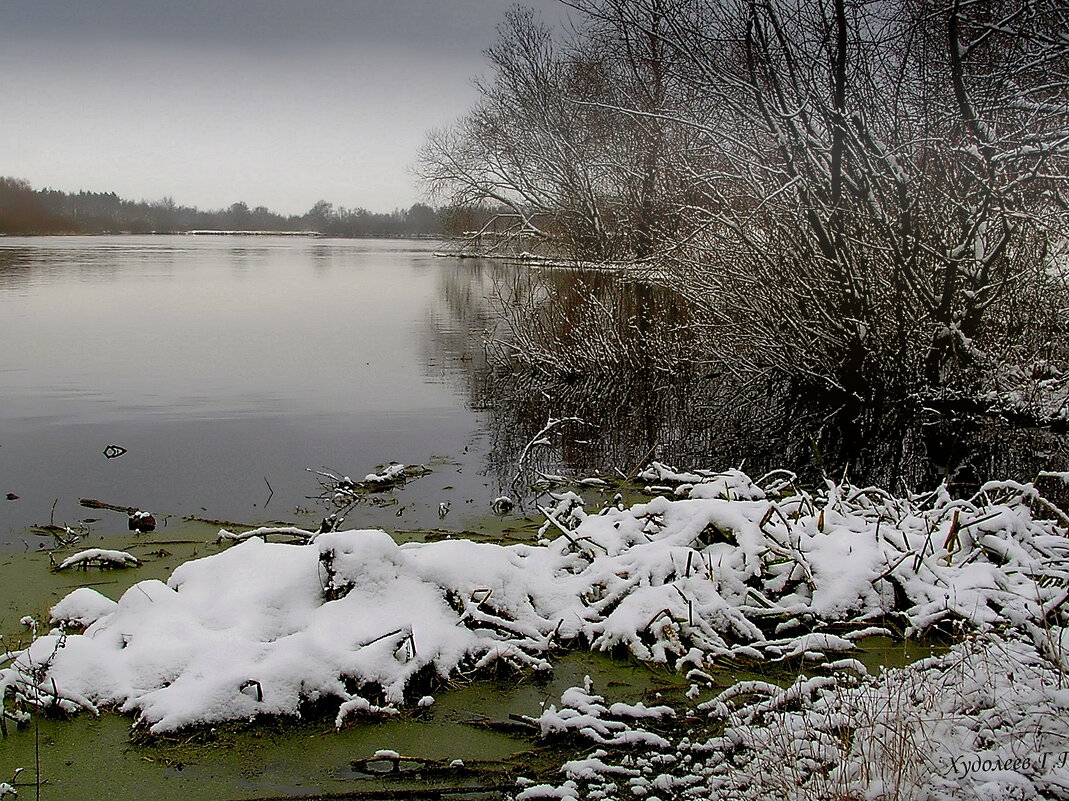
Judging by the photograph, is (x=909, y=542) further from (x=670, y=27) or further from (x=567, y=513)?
(x=670, y=27)

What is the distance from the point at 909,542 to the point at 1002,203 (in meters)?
5.20

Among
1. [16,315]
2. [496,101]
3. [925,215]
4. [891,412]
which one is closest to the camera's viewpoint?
[925,215]

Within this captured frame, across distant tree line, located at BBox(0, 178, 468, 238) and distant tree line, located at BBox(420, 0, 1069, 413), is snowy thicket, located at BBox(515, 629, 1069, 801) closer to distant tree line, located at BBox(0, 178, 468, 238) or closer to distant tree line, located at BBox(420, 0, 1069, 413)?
distant tree line, located at BBox(420, 0, 1069, 413)

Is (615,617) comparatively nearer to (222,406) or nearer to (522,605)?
(522,605)

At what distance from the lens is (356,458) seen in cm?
867

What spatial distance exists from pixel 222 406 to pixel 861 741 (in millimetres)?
9463

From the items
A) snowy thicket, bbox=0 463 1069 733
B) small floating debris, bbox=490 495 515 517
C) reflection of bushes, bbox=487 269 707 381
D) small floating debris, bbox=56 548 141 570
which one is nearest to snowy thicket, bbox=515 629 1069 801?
snowy thicket, bbox=0 463 1069 733

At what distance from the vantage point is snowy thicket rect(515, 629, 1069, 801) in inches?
112

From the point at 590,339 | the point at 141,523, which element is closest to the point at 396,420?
the point at 590,339

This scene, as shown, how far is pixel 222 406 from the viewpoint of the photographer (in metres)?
11.1

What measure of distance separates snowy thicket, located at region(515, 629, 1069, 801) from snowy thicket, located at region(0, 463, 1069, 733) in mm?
324

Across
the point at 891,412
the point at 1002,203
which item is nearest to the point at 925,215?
the point at 1002,203

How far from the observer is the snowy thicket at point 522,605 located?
374 cm

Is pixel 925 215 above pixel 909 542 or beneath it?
above
